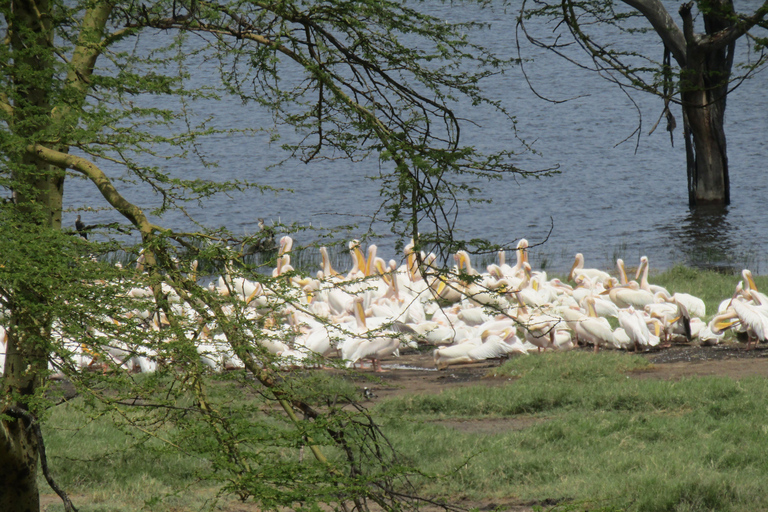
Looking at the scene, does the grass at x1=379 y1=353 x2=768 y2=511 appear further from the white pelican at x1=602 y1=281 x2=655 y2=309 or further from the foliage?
the white pelican at x1=602 y1=281 x2=655 y2=309

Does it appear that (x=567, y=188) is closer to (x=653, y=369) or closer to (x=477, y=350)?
(x=477, y=350)

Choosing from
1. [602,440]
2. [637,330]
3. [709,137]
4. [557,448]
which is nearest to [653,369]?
[637,330]

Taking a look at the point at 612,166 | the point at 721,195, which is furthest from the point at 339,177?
the point at 721,195

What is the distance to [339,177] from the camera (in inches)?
947

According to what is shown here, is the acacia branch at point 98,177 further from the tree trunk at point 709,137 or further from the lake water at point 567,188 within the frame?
the tree trunk at point 709,137

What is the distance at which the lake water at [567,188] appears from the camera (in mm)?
17281

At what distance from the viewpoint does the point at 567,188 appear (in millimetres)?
22719

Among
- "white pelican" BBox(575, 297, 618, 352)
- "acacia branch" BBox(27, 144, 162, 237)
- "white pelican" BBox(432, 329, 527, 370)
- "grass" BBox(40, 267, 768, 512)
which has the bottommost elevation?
"grass" BBox(40, 267, 768, 512)

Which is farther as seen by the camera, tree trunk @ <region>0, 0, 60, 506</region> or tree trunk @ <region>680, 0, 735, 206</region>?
tree trunk @ <region>680, 0, 735, 206</region>

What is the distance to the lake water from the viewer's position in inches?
680

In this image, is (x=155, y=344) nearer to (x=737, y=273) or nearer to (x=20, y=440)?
(x=20, y=440)

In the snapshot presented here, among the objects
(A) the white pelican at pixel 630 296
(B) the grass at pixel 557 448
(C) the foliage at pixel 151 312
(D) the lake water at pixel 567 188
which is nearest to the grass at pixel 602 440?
(B) the grass at pixel 557 448

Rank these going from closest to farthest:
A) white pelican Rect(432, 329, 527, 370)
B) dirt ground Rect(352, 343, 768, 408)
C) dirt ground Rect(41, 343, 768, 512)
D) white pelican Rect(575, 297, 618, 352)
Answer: dirt ground Rect(41, 343, 768, 512), dirt ground Rect(352, 343, 768, 408), white pelican Rect(432, 329, 527, 370), white pelican Rect(575, 297, 618, 352)

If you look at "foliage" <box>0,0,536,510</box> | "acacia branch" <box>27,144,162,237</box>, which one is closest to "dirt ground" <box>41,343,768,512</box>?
"foliage" <box>0,0,536,510</box>
